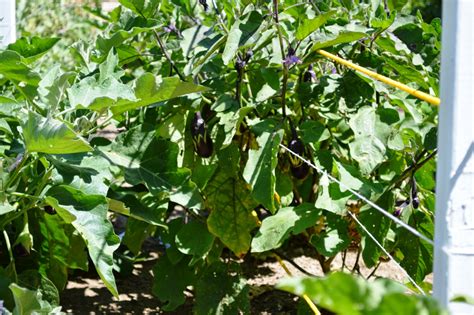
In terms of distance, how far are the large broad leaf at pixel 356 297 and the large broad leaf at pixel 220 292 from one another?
1740 mm

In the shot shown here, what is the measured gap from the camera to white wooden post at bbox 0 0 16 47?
2885 millimetres

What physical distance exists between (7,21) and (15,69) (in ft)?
2.43

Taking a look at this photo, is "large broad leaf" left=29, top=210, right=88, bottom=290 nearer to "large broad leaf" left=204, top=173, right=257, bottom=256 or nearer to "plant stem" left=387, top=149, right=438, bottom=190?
"large broad leaf" left=204, top=173, right=257, bottom=256

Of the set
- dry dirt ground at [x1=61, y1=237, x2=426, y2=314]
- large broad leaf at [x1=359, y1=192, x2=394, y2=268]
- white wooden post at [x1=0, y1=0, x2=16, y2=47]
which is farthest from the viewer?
dry dirt ground at [x1=61, y1=237, x2=426, y2=314]

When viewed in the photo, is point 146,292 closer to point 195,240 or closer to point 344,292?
point 195,240

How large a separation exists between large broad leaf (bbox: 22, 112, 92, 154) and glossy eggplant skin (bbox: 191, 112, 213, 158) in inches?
25.3

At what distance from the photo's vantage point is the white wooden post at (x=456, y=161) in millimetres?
1355

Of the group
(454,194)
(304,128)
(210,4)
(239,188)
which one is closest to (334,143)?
(304,128)

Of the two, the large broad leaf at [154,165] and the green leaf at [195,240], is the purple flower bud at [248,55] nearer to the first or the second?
the large broad leaf at [154,165]

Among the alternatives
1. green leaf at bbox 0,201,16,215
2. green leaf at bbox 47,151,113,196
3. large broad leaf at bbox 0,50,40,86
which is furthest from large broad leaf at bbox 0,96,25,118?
green leaf at bbox 0,201,16,215

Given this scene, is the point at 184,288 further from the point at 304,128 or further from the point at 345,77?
the point at 345,77

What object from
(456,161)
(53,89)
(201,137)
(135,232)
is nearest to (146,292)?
(135,232)

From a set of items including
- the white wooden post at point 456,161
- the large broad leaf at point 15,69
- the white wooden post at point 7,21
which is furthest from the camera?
the white wooden post at point 7,21

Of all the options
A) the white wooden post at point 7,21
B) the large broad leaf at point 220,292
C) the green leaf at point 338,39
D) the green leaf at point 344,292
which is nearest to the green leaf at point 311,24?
the green leaf at point 338,39
